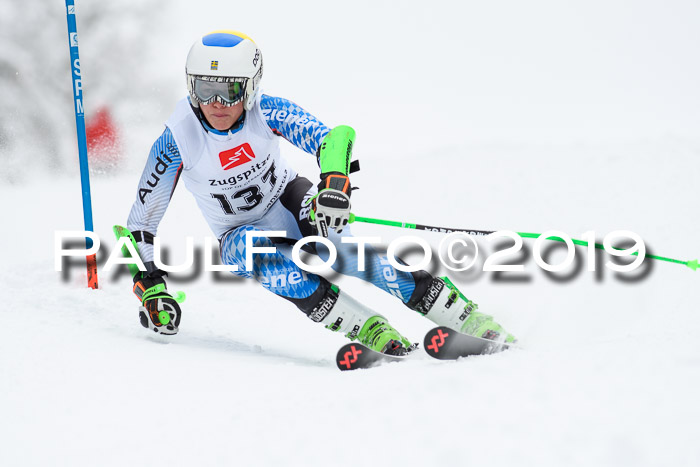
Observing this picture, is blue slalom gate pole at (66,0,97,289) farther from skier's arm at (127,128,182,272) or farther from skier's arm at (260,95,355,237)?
skier's arm at (260,95,355,237)

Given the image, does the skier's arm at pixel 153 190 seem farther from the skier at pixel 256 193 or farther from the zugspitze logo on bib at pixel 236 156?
→ the zugspitze logo on bib at pixel 236 156

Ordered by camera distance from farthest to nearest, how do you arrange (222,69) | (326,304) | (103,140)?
(103,140) < (326,304) < (222,69)

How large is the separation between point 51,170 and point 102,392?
9.19 metres

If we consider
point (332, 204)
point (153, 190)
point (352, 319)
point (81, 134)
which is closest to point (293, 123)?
point (332, 204)

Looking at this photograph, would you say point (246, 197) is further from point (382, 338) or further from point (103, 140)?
point (103, 140)

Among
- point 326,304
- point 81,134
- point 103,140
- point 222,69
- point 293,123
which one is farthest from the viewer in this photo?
point 103,140

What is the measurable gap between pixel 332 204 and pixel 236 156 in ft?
2.67

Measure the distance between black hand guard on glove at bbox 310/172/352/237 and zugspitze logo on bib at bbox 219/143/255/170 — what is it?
63 cm

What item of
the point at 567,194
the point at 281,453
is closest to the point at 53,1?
the point at 567,194

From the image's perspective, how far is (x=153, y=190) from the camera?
3.85 metres

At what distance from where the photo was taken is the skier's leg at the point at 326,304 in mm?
3617

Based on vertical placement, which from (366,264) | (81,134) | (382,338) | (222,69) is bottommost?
(382,338)

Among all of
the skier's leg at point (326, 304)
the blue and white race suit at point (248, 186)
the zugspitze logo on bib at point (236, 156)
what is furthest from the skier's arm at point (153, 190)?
the skier's leg at point (326, 304)

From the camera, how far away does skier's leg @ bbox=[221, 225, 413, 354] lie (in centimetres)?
362
